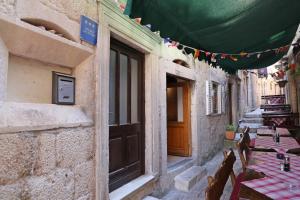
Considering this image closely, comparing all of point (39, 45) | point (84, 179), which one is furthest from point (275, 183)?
point (39, 45)

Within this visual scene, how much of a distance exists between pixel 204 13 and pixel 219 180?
1.94 meters

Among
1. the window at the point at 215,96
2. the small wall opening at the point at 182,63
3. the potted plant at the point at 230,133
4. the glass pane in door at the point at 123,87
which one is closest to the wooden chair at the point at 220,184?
the glass pane in door at the point at 123,87

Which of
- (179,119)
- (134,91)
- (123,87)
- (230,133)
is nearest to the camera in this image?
(123,87)

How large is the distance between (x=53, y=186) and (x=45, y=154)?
0.31 metres

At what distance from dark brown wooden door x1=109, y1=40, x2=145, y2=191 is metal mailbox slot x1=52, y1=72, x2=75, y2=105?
796mm

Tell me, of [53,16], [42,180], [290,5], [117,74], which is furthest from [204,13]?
[42,180]

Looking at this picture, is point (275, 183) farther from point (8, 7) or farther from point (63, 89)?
point (8, 7)

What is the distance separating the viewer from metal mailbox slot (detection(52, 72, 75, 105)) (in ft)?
7.23

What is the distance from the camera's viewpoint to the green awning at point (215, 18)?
2.46 meters

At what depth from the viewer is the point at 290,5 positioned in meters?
2.82

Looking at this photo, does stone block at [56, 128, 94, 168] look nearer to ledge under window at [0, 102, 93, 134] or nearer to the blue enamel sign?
ledge under window at [0, 102, 93, 134]

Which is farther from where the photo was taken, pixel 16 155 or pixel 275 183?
pixel 275 183

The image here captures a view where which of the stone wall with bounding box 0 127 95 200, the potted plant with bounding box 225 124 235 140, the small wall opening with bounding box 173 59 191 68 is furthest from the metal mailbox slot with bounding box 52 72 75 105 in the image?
the potted plant with bounding box 225 124 235 140

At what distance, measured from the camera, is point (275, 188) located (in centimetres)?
180
